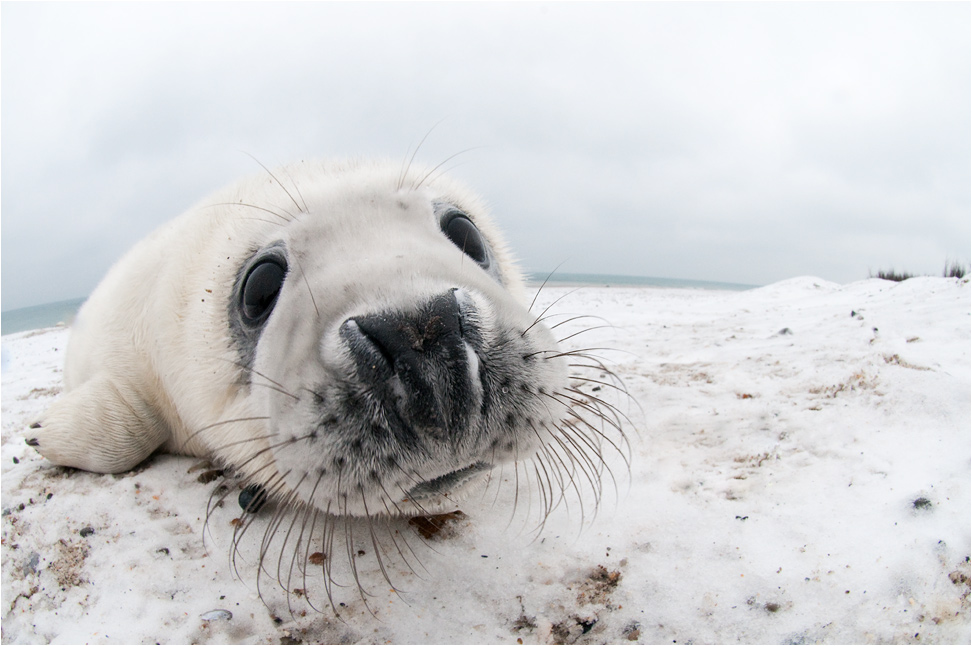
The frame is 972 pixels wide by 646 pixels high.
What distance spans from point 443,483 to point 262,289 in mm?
→ 1004

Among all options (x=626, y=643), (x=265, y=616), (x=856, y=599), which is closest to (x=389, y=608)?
(x=265, y=616)

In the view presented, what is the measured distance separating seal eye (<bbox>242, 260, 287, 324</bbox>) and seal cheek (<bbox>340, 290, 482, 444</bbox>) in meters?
0.75

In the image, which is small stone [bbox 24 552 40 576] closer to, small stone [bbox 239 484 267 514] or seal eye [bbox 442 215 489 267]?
small stone [bbox 239 484 267 514]

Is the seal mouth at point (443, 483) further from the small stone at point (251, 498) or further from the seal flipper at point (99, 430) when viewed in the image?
the seal flipper at point (99, 430)

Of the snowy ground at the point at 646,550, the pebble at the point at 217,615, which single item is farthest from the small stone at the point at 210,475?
the pebble at the point at 217,615

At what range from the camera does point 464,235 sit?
7.41 feet

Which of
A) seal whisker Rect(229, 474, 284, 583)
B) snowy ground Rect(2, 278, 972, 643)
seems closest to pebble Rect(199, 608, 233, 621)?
snowy ground Rect(2, 278, 972, 643)

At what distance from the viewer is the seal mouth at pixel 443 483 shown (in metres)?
1.56

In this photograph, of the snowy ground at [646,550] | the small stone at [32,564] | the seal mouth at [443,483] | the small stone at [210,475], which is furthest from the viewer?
the small stone at [210,475]

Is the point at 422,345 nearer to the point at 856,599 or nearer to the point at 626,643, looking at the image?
the point at 626,643

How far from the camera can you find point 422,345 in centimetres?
133

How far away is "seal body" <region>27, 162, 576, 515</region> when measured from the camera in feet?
4.50

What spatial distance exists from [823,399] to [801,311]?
4.62 meters

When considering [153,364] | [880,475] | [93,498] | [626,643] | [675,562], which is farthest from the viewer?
[153,364]
